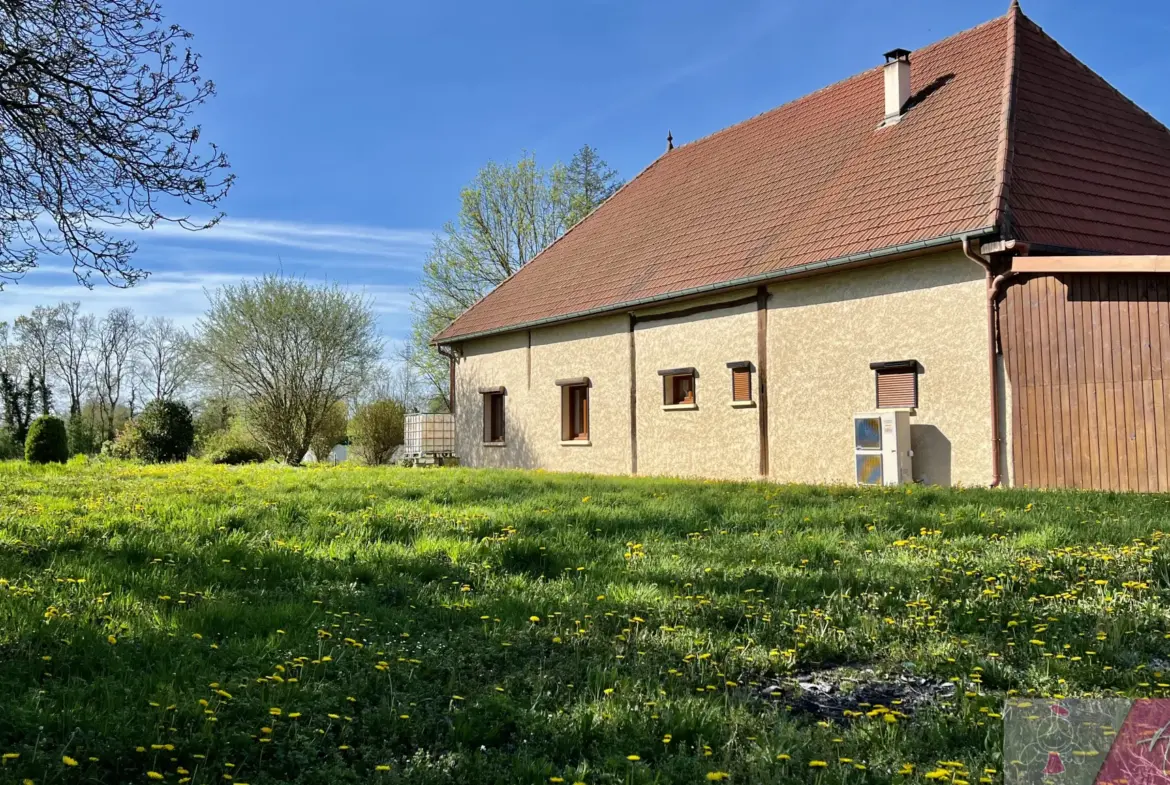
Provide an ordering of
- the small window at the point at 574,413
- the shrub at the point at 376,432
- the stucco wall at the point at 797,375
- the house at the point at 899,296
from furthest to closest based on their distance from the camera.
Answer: the shrub at the point at 376,432 → the small window at the point at 574,413 → the stucco wall at the point at 797,375 → the house at the point at 899,296

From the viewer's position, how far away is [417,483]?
38.0 feet

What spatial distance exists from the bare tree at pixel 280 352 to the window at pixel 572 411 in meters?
12.1

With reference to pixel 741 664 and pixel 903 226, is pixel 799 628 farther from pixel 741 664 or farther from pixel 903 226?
pixel 903 226

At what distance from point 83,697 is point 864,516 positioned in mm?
6208

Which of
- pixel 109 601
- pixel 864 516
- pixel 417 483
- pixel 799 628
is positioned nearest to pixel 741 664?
pixel 799 628

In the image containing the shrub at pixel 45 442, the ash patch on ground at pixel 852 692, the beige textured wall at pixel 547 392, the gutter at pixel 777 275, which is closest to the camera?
the ash patch on ground at pixel 852 692

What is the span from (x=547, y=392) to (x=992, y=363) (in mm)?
10139

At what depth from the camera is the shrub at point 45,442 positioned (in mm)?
20281

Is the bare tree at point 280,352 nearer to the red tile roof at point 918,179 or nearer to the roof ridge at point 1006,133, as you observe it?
the red tile roof at point 918,179

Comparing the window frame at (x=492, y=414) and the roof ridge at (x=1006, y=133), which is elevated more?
the roof ridge at (x=1006, y=133)

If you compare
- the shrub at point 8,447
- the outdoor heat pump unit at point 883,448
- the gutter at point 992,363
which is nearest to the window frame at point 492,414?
the outdoor heat pump unit at point 883,448

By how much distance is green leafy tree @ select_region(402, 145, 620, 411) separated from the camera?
1261 inches

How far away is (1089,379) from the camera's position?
33.9 feet

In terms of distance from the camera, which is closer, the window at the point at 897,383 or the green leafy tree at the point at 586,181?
the window at the point at 897,383
